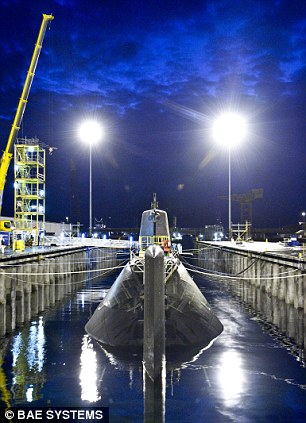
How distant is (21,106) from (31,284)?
90.0 ft

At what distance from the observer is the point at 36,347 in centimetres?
2103

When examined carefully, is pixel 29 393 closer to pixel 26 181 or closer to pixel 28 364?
pixel 28 364

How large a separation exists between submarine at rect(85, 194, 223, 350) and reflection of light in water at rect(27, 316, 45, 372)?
2.76m

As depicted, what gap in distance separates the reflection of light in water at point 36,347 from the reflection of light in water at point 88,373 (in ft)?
6.23

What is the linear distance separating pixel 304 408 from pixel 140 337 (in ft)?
25.4

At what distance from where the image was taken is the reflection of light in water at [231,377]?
48.5 feet

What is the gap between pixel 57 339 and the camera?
22.9 meters

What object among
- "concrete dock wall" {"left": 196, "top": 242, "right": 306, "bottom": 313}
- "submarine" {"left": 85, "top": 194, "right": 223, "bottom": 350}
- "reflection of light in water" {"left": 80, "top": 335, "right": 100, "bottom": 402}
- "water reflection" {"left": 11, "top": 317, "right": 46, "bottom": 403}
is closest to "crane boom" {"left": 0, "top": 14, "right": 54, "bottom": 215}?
"concrete dock wall" {"left": 196, "top": 242, "right": 306, "bottom": 313}

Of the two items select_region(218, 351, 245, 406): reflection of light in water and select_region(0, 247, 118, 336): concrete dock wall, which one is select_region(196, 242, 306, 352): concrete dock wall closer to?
select_region(218, 351, 245, 406): reflection of light in water

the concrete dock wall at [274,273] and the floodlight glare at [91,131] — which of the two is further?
the floodlight glare at [91,131]

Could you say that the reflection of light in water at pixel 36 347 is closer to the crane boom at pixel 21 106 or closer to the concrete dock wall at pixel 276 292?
the concrete dock wall at pixel 276 292

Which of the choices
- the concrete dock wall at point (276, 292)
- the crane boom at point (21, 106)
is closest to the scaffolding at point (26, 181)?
the crane boom at point (21, 106)

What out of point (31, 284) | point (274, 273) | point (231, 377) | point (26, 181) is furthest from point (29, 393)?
point (26, 181)

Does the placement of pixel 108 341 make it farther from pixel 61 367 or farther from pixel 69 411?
pixel 69 411
